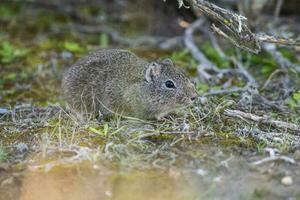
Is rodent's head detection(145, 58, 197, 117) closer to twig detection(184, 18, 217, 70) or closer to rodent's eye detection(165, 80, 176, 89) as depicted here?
rodent's eye detection(165, 80, 176, 89)

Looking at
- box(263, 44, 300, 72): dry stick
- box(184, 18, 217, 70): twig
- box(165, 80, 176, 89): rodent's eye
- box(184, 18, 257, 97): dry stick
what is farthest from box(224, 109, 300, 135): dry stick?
box(184, 18, 217, 70): twig

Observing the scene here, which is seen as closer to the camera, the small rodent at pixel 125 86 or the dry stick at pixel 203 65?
the small rodent at pixel 125 86

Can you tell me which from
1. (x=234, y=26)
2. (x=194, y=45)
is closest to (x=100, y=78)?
(x=234, y=26)

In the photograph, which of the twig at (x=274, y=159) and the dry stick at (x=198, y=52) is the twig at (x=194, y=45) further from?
the twig at (x=274, y=159)

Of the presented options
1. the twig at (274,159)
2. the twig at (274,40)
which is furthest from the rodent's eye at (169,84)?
the twig at (274,159)

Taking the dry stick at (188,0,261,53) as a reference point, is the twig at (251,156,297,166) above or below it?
below

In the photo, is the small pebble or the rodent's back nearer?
the small pebble

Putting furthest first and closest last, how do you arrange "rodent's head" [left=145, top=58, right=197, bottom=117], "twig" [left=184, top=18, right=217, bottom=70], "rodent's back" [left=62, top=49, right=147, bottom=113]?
"twig" [left=184, top=18, right=217, bottom=70], "rodent's back" [left=62, top=49, right=147, bottom=113], "rodent's head" [left=145, top=58, right=197, bottom=117]

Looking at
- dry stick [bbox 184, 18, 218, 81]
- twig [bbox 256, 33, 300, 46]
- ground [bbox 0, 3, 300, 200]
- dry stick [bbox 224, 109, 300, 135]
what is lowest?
ground [bbox 0, 3, 300, 200]
